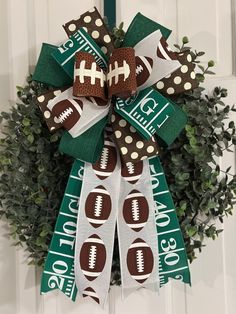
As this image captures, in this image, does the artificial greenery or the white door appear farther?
the white door

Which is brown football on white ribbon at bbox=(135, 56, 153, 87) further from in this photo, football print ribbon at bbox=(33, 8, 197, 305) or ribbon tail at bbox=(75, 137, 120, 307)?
ribbon tail at bbox=(75, 137, 120, 307)

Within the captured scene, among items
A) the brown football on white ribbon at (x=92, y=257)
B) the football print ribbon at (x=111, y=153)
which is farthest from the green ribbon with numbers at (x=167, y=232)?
the brown football on white ribbon at (x=92, y=257)

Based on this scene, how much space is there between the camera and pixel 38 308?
1091mm

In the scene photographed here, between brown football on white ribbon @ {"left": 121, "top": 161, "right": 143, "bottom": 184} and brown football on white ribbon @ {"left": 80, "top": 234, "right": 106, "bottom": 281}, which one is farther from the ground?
brown football on white ribbon @ {"left": 121, "top": 161, "right": 143, "bottom": 184}

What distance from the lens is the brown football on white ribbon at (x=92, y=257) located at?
0.91m

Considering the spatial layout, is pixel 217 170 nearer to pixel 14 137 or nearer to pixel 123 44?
pixel 123 44

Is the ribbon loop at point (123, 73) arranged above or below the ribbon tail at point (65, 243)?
above

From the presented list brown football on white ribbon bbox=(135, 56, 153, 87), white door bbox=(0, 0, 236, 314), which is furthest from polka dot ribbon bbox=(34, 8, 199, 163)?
white door bbox=(0, 0, 236, 314)

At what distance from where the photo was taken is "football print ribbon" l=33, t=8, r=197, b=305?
88cm

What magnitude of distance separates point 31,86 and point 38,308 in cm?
50

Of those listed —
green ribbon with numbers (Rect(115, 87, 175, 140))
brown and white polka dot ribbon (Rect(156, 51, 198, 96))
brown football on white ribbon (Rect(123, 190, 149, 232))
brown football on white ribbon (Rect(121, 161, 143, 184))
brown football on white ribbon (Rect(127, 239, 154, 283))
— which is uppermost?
brown and white polka dot ribbon (Rect(156, 51, 198, 96))

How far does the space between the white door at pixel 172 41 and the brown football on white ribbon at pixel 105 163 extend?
25cm

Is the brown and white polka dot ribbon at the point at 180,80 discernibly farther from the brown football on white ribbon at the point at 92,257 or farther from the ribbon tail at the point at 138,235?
the brown football on white ribbon at the point at 92,257

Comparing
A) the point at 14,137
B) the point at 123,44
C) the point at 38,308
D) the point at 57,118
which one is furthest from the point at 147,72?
the point at 38,308
